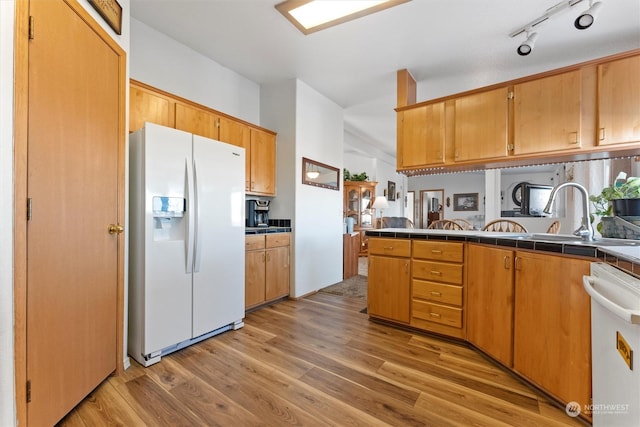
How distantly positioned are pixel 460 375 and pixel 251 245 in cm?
217

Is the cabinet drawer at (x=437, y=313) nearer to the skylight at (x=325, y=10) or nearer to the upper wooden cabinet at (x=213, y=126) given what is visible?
the upper wooden cabinet at (x=213, y=126)

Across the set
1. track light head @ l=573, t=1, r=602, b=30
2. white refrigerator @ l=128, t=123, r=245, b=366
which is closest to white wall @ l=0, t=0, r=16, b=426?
white refrigerator @ l=128, t=123, r=245, b=366

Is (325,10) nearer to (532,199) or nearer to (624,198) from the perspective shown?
(532,199)

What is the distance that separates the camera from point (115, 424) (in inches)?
53.6

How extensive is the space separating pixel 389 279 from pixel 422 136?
5.39ft

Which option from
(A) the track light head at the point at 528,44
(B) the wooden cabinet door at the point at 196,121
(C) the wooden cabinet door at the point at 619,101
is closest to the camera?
(C) the wooden cabinet door at the point at 619,101

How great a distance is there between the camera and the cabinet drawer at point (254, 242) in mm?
2897

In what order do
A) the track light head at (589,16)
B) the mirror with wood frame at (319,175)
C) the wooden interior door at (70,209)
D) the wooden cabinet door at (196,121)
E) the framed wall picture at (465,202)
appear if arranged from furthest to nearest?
the framed wall picture at (465,202) < the mirror with wood frame at (319,175) < the wooden cabinet door at (196,121) < the track light head at (589,16) < the wooden interior door at (70,209)

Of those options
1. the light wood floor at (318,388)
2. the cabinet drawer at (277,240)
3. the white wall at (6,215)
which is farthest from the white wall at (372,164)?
the white wall at (6,215)

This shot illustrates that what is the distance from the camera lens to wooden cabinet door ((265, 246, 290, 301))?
10.3 ft

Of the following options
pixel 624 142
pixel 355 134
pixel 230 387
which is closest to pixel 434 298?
pixel 230 387

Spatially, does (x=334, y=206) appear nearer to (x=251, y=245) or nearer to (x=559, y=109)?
(x=251, y=245)

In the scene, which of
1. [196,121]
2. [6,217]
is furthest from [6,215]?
[196,121]

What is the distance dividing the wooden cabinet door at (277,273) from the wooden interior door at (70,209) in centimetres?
156
